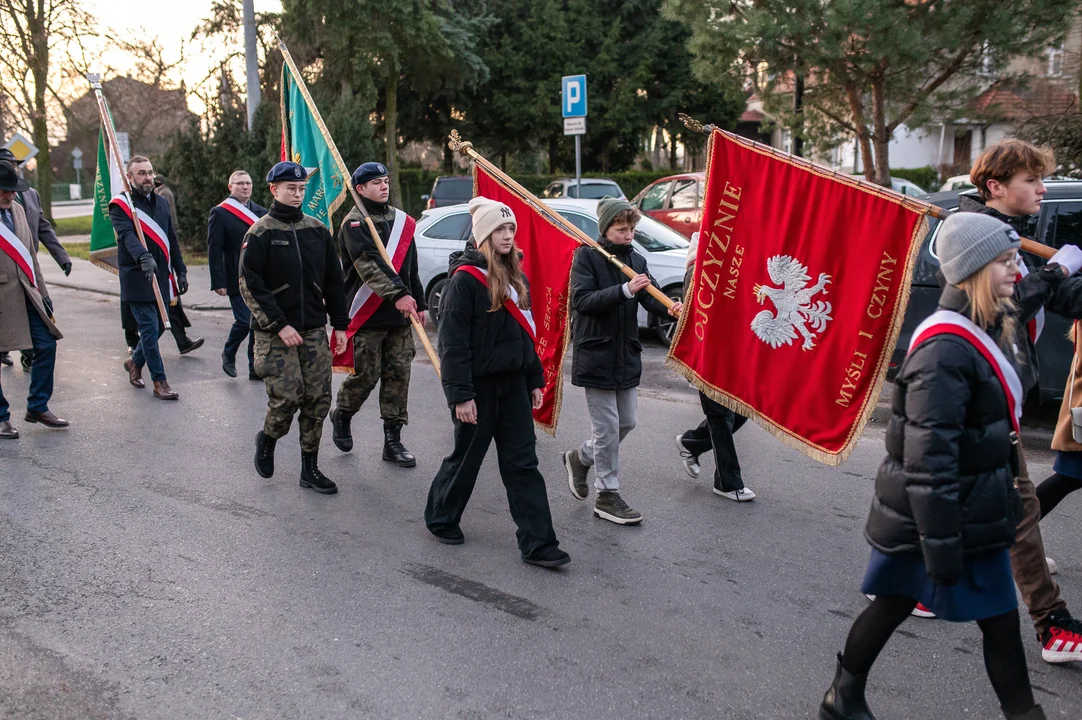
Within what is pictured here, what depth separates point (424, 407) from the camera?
824 cm

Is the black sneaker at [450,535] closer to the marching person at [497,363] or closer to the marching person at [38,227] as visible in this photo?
the marching person at [497,363]

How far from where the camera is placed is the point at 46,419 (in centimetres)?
734

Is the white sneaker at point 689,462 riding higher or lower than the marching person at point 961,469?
lower

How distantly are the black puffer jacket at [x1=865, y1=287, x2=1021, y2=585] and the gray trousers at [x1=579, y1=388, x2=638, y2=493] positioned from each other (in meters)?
2.46

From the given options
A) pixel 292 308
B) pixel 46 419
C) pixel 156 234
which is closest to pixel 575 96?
pixel 156 234

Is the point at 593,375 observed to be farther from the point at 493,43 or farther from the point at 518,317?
the point at 493,43

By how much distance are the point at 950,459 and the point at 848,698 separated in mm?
872

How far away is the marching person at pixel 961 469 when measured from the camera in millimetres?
2875

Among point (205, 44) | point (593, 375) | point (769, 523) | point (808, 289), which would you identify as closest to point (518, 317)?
point (593, 375)

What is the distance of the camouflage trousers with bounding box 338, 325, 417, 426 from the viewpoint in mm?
6488

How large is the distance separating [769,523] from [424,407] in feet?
11.9

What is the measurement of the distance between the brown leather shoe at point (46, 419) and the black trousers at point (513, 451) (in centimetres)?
387

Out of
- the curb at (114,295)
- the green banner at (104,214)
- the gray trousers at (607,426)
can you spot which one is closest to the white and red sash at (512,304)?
the gray trousers at (607,426)

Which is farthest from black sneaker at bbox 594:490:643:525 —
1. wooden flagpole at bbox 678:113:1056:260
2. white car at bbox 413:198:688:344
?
white car at bbox 413:198:688:344
